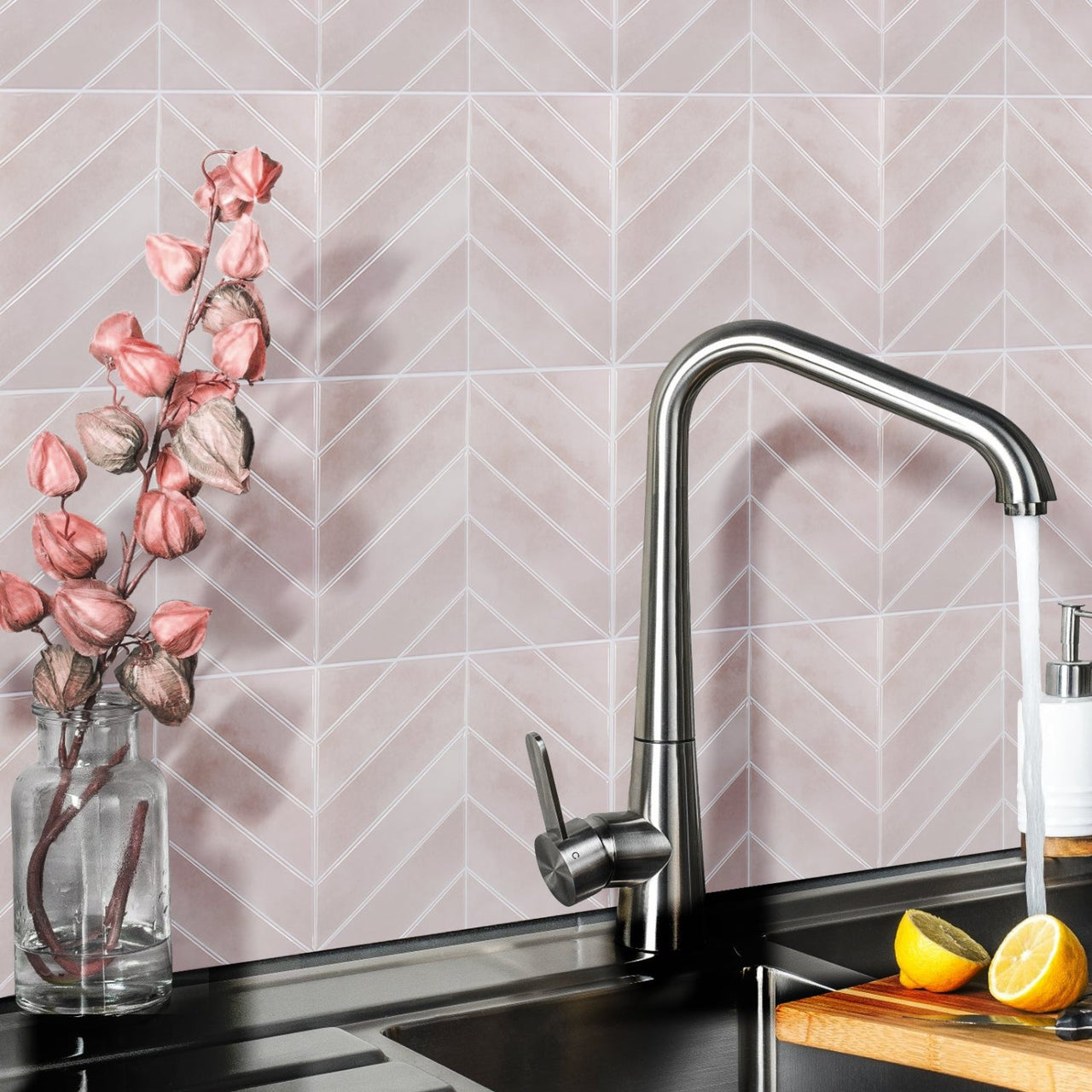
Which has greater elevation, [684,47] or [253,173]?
[684,47]

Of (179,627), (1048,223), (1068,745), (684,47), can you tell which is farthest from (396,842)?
(1048,223)

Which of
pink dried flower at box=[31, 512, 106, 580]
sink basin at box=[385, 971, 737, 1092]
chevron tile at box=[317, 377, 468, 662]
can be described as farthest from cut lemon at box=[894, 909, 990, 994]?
pink dried flower at box=[31, 512, 106, 580]

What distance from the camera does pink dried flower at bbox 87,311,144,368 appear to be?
34.5 inches

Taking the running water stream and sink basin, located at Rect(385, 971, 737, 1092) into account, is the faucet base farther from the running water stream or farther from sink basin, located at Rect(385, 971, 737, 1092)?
the running water stream

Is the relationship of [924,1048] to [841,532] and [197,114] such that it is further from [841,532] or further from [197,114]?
[197,114]

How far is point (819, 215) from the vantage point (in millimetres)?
1198

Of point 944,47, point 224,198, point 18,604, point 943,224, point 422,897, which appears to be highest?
point 944,47

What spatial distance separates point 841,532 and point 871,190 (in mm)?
274

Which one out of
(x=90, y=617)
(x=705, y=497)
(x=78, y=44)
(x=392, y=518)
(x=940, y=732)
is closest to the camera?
(x=90, y=617)

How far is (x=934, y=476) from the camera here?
1.26 metres

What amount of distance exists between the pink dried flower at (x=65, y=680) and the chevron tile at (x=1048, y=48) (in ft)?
2.89

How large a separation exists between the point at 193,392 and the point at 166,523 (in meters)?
0.08

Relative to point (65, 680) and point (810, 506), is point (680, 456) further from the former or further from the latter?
point (65, 680)

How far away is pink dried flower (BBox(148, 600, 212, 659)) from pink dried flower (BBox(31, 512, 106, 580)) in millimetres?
49
